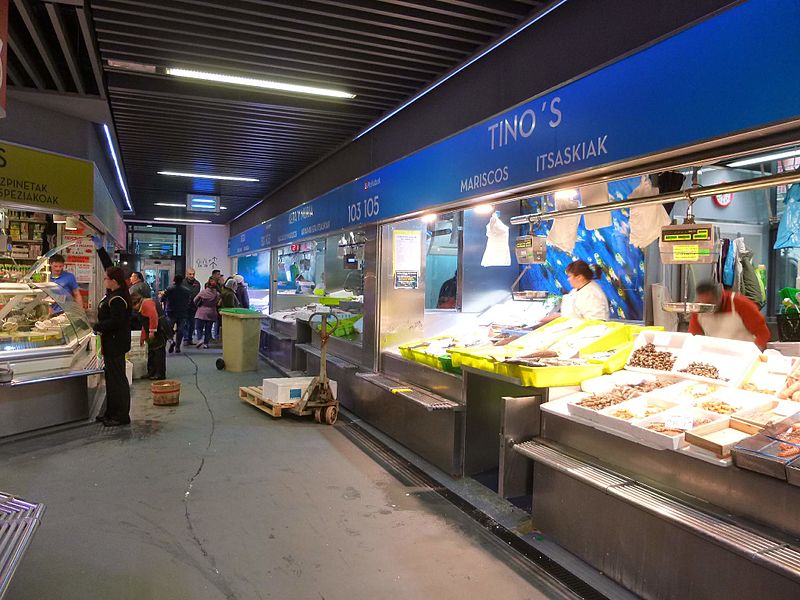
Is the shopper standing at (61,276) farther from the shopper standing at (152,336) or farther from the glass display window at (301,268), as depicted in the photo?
the glass display window at (301,268)

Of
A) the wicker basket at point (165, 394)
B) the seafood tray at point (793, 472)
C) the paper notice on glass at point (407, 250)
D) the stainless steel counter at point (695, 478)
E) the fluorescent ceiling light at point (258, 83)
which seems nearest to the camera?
the seafood tray at point (793, 472)

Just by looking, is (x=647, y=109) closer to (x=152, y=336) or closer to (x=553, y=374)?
(x=553, y=374)

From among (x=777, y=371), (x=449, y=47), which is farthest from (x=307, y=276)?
(x=777, y=371)

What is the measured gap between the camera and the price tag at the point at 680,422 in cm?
323

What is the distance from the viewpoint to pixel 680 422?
3.25 meters

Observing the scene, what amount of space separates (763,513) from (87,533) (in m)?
3.82

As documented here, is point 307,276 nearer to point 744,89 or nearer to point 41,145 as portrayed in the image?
point 41,145

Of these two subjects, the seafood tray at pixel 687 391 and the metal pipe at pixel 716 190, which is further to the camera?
the seafood tray at pixel 687 391

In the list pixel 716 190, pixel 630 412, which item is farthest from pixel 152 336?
pixel 716 190

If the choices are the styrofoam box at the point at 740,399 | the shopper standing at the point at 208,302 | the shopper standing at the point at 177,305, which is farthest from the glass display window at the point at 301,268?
the styrofoam box at the point at 740,399

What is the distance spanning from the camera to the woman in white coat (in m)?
6.16

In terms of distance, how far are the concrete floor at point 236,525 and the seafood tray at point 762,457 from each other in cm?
123

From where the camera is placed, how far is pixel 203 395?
8.33 metres

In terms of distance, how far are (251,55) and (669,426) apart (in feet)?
14.0
